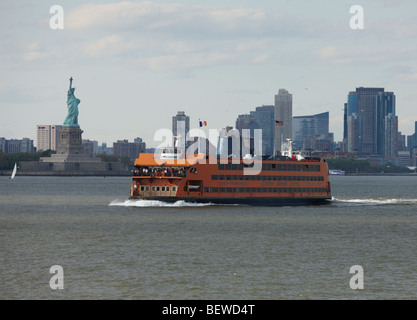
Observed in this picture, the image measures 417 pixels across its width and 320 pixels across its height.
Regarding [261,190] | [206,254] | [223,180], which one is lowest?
[206,254]

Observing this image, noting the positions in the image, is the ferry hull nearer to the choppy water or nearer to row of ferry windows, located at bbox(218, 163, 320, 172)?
the choppy water

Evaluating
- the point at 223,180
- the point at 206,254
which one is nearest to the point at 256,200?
the point at 223,180

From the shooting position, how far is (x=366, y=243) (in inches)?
2164

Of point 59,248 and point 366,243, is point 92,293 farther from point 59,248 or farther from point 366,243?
point 366,243

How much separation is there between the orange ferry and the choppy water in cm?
214

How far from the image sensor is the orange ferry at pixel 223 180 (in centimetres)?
8206

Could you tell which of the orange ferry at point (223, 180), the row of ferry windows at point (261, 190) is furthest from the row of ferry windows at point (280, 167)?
the row of ferry windows at point (261, 190)

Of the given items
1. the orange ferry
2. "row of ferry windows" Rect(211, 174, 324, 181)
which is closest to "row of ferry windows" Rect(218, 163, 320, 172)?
the orange ferry

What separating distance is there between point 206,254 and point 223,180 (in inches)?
1456

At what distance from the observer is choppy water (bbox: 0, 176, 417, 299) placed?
119ft

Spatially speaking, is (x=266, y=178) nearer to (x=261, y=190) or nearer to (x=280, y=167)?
(x=261, y=190)

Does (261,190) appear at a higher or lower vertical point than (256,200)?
higher

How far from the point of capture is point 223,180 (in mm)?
84812

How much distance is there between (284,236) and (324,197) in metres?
37.1
